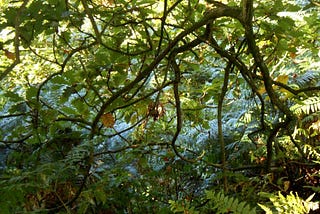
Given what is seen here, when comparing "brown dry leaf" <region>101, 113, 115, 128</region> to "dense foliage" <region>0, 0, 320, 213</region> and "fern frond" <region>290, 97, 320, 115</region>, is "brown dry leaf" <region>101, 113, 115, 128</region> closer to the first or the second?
"dense foliage" <region>0, 0, 320, 213</region>

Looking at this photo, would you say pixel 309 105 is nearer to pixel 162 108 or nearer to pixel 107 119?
pixel 162 108

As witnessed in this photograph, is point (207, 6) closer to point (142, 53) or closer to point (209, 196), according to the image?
point (142, 53)

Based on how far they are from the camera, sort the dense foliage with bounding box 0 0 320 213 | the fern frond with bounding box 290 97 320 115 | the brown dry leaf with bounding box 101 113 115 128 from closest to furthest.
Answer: the dense foliage with bounding box 0 0 320 213 < the brown dry leaf with bounding box 101 113 115 128 < the fern frond with bounding box 290 97 320 115

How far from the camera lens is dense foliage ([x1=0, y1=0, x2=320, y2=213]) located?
4.52ft

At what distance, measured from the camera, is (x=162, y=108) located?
192 cm

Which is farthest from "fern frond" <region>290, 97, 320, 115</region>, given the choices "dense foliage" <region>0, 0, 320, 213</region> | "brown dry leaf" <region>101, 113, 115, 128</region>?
"brown dry leaf" <region>101, 113, 115, 128</region>

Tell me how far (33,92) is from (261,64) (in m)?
0.81

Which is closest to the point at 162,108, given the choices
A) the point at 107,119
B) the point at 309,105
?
the point at 107,119

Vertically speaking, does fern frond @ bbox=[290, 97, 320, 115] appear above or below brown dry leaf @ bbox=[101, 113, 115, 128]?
above

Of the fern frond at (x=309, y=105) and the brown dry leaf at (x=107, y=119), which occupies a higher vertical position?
the fern frond at (x=309, y=105)

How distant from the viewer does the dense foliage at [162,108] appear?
138 centimetres

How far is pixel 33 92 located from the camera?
4.74 ft

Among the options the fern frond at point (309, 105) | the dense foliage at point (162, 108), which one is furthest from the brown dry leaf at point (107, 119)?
the fern frond at point (309, 105)

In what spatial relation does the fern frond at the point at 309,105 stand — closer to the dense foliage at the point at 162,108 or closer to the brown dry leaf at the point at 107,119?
the dense foliage at the point at 162,108
